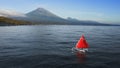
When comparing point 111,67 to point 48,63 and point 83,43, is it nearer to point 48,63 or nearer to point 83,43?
point 48,63

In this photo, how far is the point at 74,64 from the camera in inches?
1001

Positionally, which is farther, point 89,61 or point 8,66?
point 89,61

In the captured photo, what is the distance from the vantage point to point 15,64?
82.5 ft

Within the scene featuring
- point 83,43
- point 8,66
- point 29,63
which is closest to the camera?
point 8,66

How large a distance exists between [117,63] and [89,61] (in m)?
4.18

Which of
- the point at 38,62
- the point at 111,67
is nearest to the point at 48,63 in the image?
the point at 38,62

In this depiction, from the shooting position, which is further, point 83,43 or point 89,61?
point 83,43

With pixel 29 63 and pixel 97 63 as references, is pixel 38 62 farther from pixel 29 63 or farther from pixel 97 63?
pixel 97 63

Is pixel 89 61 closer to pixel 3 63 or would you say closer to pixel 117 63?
pixel 117 63

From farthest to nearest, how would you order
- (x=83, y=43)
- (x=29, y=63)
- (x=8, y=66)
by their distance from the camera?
(x=83, y=43) < (x=29, y=63) < (x=8, y=66)

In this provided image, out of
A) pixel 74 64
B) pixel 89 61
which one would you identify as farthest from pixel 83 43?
pixel 74 64

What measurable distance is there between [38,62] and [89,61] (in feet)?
26.0

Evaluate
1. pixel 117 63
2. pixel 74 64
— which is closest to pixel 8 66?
pixel 74 64

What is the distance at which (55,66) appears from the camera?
24.4 m
